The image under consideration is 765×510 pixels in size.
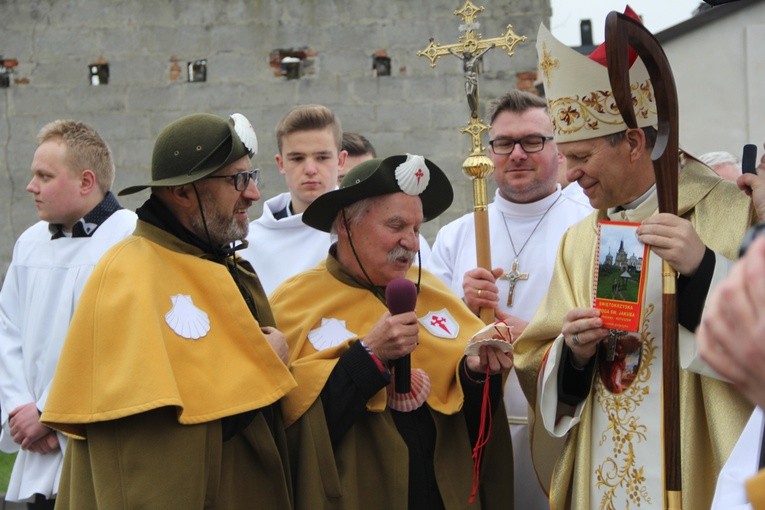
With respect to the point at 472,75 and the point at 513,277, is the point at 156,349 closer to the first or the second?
the point at 472,75

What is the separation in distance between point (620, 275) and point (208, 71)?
7.31 meters

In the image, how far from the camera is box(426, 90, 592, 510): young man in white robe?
5094mm

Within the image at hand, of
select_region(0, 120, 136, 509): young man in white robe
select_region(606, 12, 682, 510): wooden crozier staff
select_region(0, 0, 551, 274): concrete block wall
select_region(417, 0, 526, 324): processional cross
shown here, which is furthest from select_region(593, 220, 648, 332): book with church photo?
select_region(0, 0, 551, 274): concrete block wall

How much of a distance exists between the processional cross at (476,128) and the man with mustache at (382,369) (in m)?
0.18

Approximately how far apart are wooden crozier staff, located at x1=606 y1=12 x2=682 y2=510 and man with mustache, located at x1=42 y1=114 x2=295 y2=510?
127 centimetres

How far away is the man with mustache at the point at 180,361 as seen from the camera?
3.41m

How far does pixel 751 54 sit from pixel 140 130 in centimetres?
678

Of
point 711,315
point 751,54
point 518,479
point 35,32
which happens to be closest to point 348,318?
point 518,479

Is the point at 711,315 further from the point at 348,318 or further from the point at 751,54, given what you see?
the point at 751,54

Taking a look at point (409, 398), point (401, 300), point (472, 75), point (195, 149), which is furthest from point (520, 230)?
point (195, 149)

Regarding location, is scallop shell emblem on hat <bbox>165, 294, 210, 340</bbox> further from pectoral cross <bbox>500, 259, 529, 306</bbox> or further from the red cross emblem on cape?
pectoral cross <bbox>500, 259, 529, 306</bbox>

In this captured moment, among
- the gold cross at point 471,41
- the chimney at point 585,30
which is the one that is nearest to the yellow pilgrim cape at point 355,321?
the gold cross at point 471,41

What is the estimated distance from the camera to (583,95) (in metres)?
4.07

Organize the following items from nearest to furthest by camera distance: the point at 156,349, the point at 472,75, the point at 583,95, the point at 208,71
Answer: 1. the point at 156,349
2. the point at 583,95
3. the point at 472,75
4. the point at 208,71
